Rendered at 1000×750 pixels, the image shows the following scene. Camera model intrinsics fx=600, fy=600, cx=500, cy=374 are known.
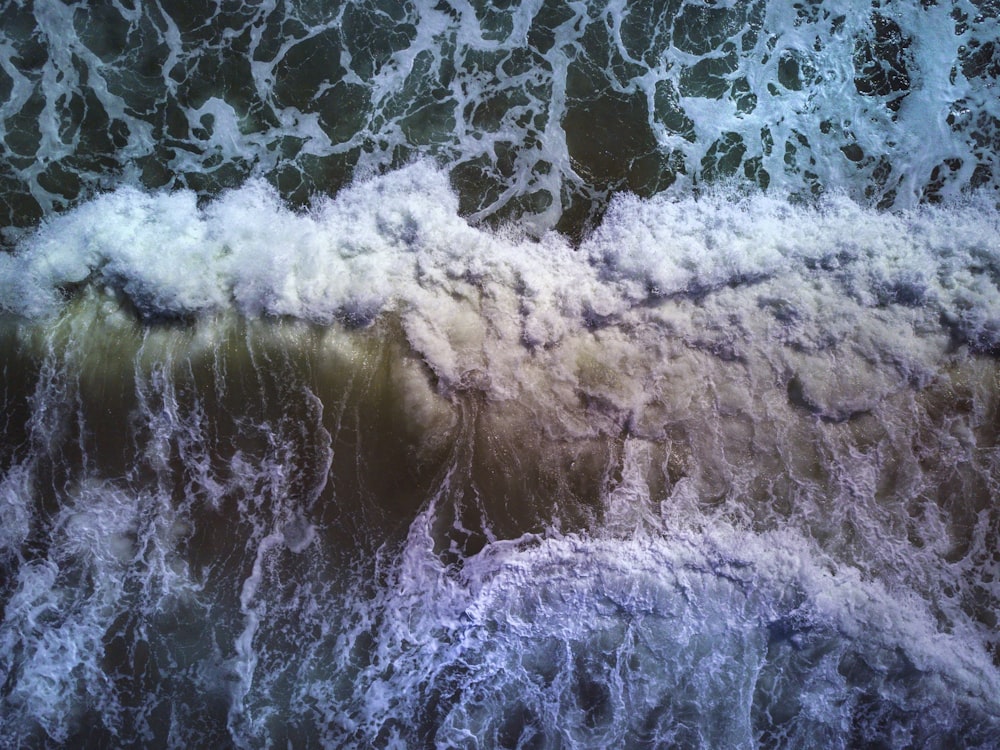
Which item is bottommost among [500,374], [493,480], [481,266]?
[493,480]

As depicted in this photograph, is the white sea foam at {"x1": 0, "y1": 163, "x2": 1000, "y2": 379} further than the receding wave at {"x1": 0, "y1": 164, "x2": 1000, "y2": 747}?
Yes

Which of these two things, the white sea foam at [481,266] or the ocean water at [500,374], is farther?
the white sea foam at [481,266]

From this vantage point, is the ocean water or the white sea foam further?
the white sea foam

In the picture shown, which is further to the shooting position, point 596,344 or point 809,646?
point 596,344

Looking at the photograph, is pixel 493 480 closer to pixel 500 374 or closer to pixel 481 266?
pixel 500 374

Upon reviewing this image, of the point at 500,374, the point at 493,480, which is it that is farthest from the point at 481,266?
the point at 493,480

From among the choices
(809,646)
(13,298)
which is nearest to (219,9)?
(13,298)

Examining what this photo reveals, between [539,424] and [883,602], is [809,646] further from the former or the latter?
[539,424]

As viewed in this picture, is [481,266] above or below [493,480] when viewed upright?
above
